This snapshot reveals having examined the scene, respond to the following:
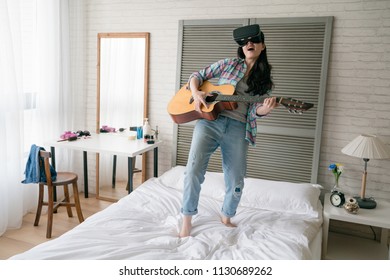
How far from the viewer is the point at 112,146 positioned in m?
2.86

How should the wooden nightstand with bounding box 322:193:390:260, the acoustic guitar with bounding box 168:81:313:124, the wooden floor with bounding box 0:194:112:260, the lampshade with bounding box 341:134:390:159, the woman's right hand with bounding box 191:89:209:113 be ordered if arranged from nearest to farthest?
the acoustic guitar with bounding box 168:81:313:124
the woman's right hand with bounding box 191:89:209:113
the wooden nightstand with bounding box 322:193:390:260
the lampshade with bounding box 341:134:390:159
the wooden floor with bounding box 0:194:112:260

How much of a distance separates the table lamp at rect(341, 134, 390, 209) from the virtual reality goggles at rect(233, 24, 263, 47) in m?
1.11

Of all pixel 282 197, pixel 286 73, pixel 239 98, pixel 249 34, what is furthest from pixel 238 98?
pixel 286 73

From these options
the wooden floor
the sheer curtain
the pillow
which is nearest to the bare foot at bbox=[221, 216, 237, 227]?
the pillow

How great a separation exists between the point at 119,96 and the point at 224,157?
5.67ft

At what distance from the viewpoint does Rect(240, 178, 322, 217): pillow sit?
2333 millimetres

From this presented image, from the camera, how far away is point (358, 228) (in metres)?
2.72

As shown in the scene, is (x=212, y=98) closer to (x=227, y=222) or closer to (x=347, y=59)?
(x=227, y=222)

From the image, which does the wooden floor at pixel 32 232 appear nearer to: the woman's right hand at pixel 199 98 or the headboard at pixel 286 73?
the headboard at pixel 286 73

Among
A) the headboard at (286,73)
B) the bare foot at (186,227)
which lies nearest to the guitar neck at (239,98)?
the bare foot at (186,227)

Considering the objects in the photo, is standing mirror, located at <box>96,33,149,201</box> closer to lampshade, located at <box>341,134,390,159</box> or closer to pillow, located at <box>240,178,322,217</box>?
pillow, located at <box>240,178,322,217</box>

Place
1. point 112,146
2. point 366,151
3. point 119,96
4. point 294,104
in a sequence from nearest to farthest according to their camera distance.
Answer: point 294,104
point 366,151
point 112,146
point 119,96

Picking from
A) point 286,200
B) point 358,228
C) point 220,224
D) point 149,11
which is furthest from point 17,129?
point 358,228

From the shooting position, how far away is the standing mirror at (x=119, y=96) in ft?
10.7
